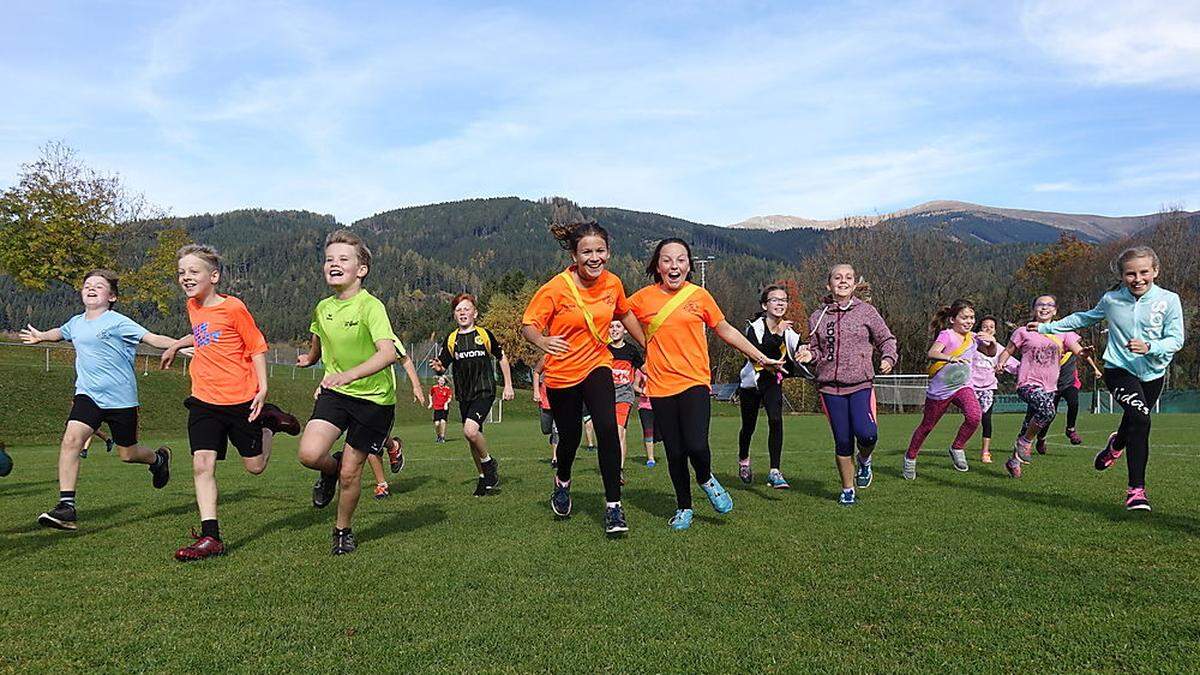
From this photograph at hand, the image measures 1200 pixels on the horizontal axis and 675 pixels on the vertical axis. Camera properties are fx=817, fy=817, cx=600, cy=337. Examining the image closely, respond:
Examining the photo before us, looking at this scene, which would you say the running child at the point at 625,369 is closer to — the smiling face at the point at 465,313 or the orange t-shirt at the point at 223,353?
the smiling face at the point at 465,313

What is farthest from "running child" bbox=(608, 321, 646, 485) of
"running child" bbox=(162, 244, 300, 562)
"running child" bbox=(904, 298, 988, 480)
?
"running child" bbox=(162, 244, 300, 562)

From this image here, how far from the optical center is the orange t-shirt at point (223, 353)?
6098mm

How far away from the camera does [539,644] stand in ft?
11.8

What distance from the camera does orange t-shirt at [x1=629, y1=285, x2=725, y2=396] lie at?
21.0ft

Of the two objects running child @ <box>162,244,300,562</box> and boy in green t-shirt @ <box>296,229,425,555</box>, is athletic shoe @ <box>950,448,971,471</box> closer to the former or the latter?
boy in green t-shirt @ <box>296,229,425,555</box>

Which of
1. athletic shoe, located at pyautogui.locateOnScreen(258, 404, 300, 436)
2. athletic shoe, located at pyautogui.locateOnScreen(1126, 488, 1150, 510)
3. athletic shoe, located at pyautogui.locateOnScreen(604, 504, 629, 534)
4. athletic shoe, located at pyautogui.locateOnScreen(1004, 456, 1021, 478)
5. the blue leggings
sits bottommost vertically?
athletic shoe, located at pyautogui.locateOnScreen(1004, 456, 1021, 478)

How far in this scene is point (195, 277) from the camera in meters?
6.08

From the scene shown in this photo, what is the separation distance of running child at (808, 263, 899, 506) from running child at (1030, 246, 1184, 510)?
1.62 metres

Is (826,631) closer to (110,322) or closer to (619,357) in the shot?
(110,322)

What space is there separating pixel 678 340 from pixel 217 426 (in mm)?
3537

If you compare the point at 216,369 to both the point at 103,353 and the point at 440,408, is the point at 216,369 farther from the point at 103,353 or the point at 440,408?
the point at 440,408

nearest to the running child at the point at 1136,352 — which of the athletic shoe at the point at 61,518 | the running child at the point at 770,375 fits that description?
the running child at the point at 770,375

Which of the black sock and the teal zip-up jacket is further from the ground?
the teal zip-up jacket

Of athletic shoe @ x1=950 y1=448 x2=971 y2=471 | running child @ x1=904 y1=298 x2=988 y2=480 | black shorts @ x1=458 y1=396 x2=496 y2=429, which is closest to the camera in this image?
black shorts @ x1=458 y1=396 x2=496 y2=429
